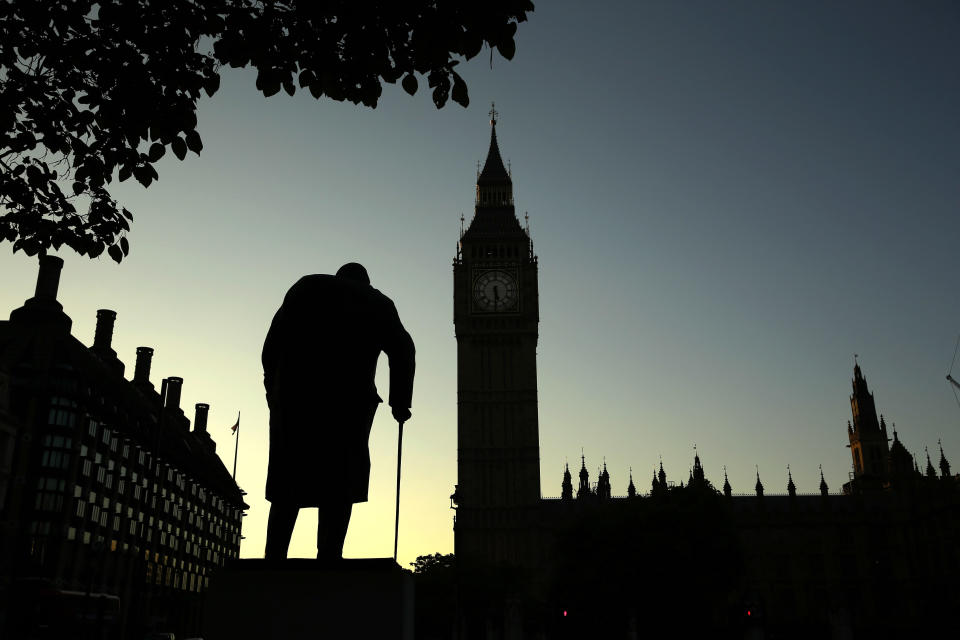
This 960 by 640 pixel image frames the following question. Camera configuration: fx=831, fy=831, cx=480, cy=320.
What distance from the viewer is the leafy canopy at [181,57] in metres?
7.11

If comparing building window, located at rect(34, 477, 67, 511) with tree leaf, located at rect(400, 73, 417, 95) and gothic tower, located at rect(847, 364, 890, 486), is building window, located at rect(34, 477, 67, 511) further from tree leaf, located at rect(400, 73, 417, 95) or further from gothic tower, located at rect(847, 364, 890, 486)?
gothic tower, located at rect(847, 364, 890, 486)

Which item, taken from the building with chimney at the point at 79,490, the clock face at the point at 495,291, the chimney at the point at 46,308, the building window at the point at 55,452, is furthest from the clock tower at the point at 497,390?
the chimney at the point at 46,308

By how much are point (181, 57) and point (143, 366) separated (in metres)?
87.8

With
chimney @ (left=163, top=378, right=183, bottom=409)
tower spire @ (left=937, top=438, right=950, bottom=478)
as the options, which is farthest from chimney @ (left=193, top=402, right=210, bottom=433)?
tower spire @ (left=937, top=438, right=950, bottom=478)

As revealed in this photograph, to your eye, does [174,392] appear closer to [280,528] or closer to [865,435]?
[280,528]

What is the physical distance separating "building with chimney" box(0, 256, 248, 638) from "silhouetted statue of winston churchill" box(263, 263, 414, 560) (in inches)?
1448

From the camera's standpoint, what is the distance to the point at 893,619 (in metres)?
90.8

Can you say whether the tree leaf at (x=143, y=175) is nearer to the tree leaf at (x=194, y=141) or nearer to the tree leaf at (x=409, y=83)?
the tree leaf at (x=194, y=141)

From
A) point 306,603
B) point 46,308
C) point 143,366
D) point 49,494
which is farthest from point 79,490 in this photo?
point 306,603

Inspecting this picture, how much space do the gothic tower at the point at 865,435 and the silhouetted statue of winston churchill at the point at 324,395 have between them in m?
138

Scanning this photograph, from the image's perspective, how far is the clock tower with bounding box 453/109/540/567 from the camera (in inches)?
3236

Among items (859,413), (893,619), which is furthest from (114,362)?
(859,413)

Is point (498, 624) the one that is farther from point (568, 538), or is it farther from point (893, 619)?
point (893, 619)

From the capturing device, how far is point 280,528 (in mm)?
7043
